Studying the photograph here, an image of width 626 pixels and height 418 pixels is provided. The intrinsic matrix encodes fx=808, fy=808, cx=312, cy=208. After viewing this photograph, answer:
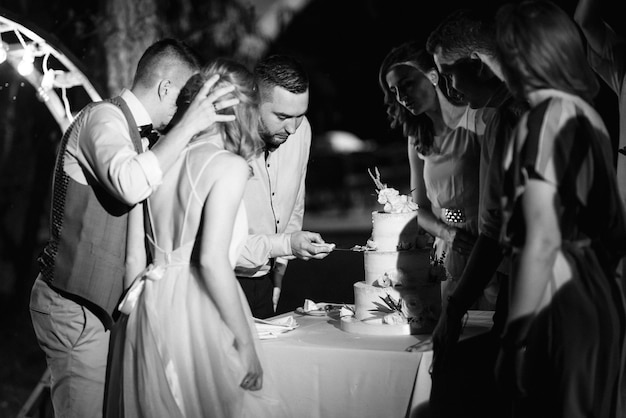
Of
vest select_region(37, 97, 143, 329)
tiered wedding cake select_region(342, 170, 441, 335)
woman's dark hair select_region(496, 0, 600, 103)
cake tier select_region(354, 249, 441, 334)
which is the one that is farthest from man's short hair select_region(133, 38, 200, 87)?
woman's dark hair select_region(496, 0, 600, 103)

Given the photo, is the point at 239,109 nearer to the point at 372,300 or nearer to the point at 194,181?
the point at 194,181

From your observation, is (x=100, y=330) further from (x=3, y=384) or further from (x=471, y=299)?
(x=3, y=384)

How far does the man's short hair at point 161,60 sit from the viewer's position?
333 cm

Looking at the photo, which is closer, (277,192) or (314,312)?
(314,312)

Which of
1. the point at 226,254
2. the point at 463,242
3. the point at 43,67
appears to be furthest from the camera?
the point at 43,67

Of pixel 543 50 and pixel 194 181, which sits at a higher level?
pixel 543 50

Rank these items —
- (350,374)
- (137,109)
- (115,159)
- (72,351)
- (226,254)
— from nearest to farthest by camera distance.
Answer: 1. (226,254)
2. (115,159)
3. (350,374)
4. (72,351)
5. (137,109)

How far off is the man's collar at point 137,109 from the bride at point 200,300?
47 cm

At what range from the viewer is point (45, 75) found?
4934 mm

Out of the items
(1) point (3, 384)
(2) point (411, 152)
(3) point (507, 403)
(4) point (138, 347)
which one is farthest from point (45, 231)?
(3) point (507, 403)

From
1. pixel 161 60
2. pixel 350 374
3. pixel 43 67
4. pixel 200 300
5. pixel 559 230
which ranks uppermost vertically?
pixel 43 67

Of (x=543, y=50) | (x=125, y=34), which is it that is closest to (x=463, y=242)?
(x=543, y=50)

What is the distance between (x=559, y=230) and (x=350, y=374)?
1.11 m

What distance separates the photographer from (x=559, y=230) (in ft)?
7.45
